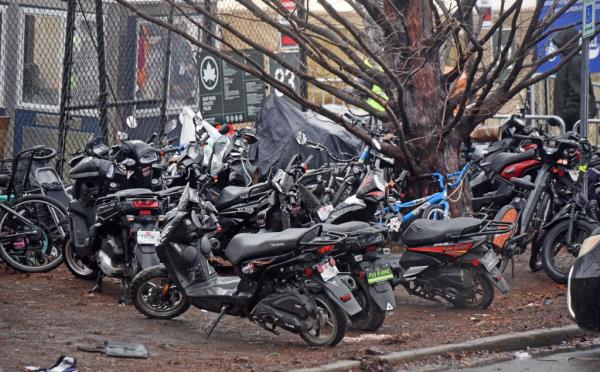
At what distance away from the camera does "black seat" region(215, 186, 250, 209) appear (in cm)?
1120

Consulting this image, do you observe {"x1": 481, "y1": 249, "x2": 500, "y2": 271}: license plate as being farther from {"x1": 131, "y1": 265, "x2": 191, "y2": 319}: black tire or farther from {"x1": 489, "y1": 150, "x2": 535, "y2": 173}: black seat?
{"x1": 131, "y1": 265, "x2": 191, "y2": 319}: black tire

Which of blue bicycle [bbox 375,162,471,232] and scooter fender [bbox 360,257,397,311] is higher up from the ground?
blue bicycle [bbox 375,162,471,232]

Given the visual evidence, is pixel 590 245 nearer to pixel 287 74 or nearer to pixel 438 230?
pixel 438 230

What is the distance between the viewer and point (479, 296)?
32.4 ft

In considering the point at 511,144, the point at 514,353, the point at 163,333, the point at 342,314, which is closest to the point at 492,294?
the point at 514,353

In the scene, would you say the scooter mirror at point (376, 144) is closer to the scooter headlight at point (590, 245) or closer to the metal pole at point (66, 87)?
the scooter headlight at point (590, 245)

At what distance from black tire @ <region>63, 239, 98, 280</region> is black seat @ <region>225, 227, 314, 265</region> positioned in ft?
10.6

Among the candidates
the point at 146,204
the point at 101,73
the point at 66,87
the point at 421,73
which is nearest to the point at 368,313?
the point at 146,204

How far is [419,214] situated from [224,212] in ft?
6.95

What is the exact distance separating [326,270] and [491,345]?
149 centimetres

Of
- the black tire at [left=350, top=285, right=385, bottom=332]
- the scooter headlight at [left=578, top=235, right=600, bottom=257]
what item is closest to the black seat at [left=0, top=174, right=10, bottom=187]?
the black tire at [left=350, top=285, right=385, bottom=332]

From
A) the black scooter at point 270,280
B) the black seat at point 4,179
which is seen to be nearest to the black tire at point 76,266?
the black seat at point 4,179

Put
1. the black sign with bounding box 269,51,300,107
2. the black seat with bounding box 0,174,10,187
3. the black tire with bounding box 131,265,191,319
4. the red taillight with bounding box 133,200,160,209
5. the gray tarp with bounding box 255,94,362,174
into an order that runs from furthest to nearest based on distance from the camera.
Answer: the black sign with bounding box 269,51,300,107, the gray tarp with bounding box 255,94,362,174, the black seat with bounding box 0,174,10,187, the red taillight with bounding box 133,200,160,209, the black tire with bounding box 131,265,191,319

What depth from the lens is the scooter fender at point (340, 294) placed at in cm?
783
